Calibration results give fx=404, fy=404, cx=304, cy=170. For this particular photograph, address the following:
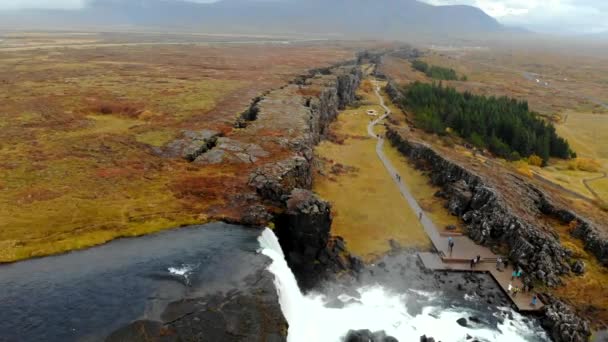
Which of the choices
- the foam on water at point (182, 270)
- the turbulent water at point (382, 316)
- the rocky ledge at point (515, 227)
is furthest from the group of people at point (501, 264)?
the foam on water at point (182, 270)

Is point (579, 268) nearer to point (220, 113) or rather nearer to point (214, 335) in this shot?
point (214, 335)

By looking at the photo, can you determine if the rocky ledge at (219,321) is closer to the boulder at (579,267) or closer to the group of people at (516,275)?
the group of people at (516,275)

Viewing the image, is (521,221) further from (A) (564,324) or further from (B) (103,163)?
(B) (103,163)

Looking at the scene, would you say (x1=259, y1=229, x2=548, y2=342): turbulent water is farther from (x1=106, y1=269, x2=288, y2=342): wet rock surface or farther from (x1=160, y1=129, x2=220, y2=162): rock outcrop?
(x1=160, y1=129, x2=220, y2=162): rock outcrop

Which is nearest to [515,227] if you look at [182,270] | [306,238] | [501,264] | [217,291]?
[501,264]

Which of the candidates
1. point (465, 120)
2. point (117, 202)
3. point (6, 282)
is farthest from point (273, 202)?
point (465, 120)

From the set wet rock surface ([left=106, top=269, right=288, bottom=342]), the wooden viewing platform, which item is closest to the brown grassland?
the wooden viewing platform
